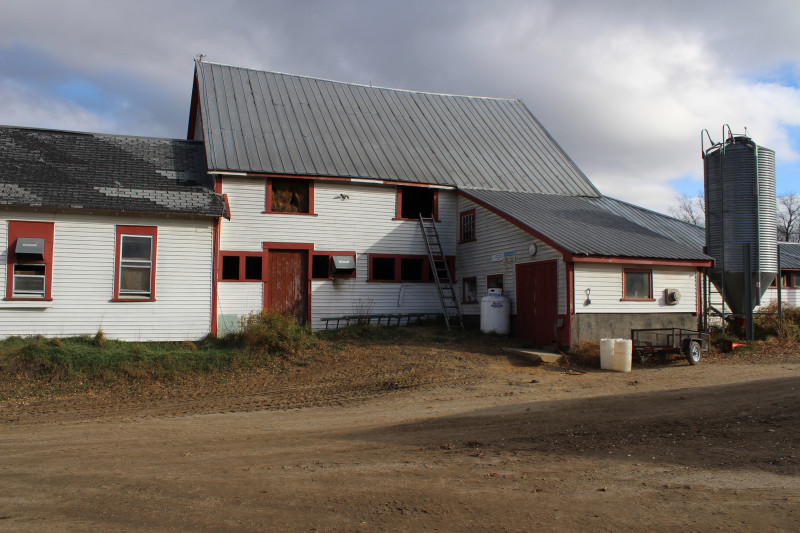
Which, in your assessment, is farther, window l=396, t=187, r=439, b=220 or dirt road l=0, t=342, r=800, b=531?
window l=396, t=187, r=439, b=220

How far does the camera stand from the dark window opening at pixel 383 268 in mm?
20250

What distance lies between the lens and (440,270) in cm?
2083

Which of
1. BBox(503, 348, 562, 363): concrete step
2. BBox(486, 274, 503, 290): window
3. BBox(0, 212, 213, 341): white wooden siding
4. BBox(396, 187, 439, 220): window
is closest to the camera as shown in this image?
BBox(503, 348, 562, 363): concrete step

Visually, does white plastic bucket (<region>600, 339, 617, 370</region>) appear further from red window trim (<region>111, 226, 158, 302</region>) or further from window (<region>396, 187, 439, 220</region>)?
red window trim (<region>111, 226, 158, 302</region>)

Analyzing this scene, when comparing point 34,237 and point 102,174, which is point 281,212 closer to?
point 102,174

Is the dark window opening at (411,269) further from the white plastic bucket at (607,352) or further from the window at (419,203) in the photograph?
the white plastic bucket at (607,352)

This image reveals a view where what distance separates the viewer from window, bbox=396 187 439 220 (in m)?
21.2

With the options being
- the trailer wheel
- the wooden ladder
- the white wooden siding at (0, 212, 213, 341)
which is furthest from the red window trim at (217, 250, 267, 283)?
the trailer wheel

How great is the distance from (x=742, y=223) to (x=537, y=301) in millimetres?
6875

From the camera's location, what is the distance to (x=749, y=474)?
6.37 m

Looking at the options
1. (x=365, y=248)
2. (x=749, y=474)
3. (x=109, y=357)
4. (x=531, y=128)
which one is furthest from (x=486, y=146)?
(x=749, y=474)

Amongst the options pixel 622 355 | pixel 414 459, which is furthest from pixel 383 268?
pixel 414 459

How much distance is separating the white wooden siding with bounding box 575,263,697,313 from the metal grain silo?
1495 mm

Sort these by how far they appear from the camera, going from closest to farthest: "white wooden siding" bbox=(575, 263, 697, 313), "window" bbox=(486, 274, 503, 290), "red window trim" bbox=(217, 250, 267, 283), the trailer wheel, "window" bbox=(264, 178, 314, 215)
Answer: the trailer wheel, "white wooden siding" bbox=(575, 263, 697, 313), "red window trim" bbox=(217, 250, 267, 283), "window" bbox=(486, 274, 503, 290), "window" bbox=(264, 178, 314, 215)
